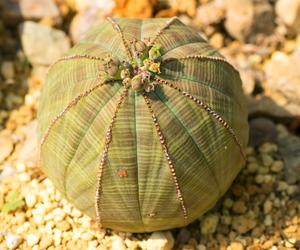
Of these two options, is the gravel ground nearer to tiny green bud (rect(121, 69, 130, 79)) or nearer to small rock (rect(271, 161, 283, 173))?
small rock (rect(271, 161, 283, 173))

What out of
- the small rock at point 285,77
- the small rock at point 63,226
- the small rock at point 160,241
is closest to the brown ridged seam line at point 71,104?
the small rock at point 63,226

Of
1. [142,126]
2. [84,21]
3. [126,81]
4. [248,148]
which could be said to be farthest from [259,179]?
[84,21]

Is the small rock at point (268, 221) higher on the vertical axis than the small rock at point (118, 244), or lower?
lower

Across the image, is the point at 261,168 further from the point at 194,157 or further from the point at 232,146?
the point at 194,157

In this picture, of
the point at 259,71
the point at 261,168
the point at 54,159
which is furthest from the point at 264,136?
the point at 54,159

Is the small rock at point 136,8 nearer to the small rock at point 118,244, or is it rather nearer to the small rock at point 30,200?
the small rock at point 30,200

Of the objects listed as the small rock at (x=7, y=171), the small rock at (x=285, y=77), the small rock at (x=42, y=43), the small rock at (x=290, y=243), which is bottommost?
the small rock at (x=290, y=243)

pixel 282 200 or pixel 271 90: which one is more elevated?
pixel 271 90
